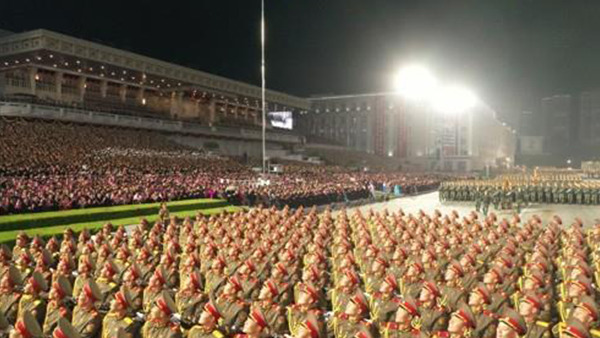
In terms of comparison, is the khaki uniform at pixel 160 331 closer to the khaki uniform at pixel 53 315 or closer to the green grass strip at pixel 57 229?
the khaki uniform at pixel 53 315

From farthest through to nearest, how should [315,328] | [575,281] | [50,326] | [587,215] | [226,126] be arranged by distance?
[226,126]
[587,215]
[575,281]
[50,326]
[315,328]

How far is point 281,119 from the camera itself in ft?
293

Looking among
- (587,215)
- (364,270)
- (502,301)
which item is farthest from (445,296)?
(587,215)

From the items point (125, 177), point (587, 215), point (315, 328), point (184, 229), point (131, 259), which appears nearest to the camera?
point (315, 328)

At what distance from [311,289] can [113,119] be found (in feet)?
145

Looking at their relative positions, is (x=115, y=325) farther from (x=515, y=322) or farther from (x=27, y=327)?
(x=515, y=322)

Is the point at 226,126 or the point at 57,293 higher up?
the point at 226,126

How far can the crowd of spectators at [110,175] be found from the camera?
1008 inches

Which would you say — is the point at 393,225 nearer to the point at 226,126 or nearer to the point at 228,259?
the point at 228,259

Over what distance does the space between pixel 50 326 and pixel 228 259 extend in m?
5.13

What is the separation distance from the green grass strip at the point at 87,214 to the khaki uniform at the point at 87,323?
14.2 meters

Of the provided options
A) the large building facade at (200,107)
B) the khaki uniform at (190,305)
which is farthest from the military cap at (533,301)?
the large building facade at (200,107)

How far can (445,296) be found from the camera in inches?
351

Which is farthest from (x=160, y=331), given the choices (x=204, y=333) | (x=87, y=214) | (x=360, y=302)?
(x=87, y=214)
